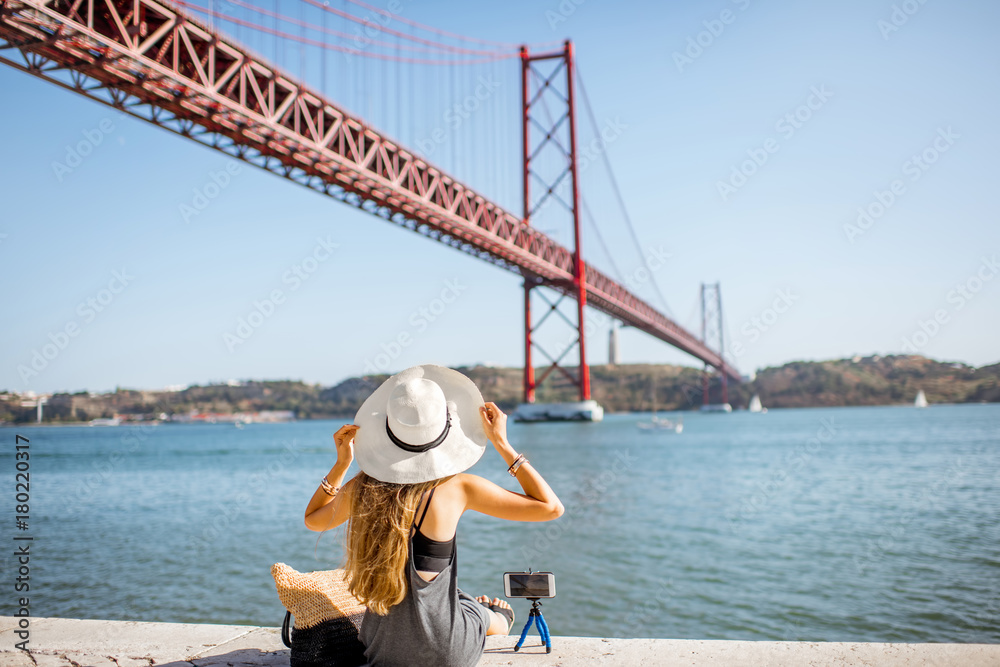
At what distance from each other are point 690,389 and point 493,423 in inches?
3374

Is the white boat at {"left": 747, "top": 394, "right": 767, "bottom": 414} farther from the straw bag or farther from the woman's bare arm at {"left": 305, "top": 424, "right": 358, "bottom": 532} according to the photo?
the woman's bare arm at {"left": 305, "top": 424, "right": 358, "bottom": 532}

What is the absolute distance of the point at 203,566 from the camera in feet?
27.8

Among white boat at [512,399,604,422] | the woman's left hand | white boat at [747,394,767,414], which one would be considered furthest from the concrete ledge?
white boat at [747,394,767,414]

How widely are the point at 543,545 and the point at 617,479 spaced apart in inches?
311

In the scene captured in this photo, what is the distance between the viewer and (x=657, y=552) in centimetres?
846

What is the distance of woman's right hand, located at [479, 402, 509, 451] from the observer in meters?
2.05

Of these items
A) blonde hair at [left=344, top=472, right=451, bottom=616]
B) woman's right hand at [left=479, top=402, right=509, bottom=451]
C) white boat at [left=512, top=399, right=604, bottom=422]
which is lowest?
white boat at [left=512, top=399, right=604, bottom=422]

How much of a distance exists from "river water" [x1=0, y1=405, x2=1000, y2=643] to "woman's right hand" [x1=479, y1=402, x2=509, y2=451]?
1662 mm

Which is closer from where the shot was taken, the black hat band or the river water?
the black hat band

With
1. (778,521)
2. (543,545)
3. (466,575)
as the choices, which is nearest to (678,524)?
(778,521)

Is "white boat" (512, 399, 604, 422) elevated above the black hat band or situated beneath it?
situated beneath

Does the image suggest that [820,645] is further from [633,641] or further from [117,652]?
[117,652]

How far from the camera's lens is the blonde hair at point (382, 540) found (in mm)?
1974

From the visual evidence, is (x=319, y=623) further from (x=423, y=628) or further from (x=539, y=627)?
(x=539, y=627)
